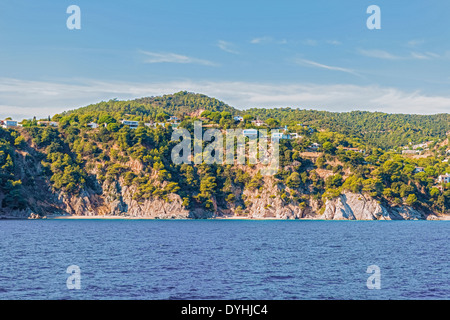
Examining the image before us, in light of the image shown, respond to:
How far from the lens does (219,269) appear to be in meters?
40.1

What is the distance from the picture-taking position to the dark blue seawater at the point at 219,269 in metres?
30.9

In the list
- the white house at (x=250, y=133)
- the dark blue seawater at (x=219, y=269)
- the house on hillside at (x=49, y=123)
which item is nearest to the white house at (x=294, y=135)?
the white house at (x=250, y=133)

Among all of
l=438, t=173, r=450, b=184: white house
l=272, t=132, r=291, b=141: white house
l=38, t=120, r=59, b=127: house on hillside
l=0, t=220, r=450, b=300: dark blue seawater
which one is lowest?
l=0, t=220, r=450, b=300: dark blue seawater

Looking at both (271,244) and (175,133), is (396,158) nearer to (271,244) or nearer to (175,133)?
(175,133)

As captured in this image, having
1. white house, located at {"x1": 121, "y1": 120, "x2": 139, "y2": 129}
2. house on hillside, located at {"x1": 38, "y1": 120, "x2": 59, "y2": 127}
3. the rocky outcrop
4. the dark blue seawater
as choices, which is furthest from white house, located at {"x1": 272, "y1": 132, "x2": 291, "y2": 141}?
the dark blue seawater

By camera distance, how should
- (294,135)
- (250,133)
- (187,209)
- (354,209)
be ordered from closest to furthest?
(187,209) < (354,209) < (250,133) < (294,135)

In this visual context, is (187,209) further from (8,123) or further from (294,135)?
(8,123)

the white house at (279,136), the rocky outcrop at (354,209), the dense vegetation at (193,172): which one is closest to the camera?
the dense vegetation at (193,172)

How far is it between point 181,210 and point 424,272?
9643 centimetres

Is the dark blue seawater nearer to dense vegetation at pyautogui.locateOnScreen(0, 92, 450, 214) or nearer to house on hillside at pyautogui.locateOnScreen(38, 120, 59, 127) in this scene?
dense vegetation at pyautogui.locateOnScreen(0, 92, 450, 214)

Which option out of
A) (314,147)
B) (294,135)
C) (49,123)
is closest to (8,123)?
(49,123)

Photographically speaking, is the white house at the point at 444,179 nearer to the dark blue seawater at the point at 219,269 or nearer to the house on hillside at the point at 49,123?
the dark blue seawater at the point at 219,269

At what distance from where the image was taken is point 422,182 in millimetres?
146250

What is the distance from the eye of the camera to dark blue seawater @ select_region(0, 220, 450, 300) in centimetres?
3092
